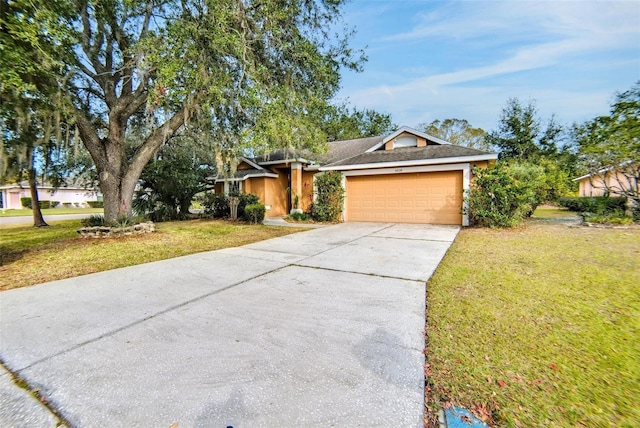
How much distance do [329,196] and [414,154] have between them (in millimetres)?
4028

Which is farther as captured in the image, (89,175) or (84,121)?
(89,175)

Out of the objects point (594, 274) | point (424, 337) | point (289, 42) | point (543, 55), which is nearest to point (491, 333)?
point (424, 337)

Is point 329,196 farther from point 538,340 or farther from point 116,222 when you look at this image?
point 538,340

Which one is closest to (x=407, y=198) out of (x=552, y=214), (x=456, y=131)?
(x=552, y=214)

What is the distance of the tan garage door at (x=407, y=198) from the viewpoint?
11078 mm

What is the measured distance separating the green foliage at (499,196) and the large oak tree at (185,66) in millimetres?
5848

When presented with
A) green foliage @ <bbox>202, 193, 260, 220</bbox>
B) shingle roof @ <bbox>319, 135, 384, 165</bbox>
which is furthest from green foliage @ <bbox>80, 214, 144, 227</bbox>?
shingle roof @ <bbox>319, 135, 384, 165</bbox>

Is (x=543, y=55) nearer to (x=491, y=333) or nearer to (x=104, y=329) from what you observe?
(x=491, y=333)

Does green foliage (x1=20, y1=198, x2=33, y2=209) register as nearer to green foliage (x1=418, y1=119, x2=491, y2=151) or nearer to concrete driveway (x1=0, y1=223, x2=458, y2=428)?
concrete driveway (x1=0, y1=223, x2=458, y2=428)

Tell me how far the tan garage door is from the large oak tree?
3.99 metres

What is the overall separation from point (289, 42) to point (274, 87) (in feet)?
4.96

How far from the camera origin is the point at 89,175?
43.8 ft

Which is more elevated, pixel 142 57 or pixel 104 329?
pixel 142 57

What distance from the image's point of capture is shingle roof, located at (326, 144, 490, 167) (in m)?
11.0
